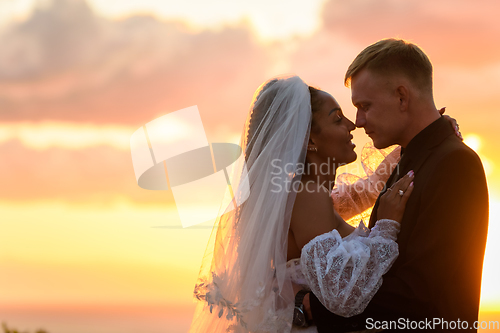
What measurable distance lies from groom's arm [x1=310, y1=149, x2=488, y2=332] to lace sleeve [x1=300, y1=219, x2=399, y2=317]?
109mm

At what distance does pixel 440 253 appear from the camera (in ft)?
11.1

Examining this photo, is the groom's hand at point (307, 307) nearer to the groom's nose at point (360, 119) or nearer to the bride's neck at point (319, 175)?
the bride's neck at point (319, 175)

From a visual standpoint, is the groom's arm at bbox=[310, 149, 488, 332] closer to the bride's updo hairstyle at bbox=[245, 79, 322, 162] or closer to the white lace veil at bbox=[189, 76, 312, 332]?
the white lace veil at bbox=[189, 76, 312, 332]

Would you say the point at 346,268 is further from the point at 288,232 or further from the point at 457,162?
the point at 457,162

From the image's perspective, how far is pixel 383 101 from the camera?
13.6 ft

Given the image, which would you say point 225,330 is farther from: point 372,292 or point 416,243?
point 416,243

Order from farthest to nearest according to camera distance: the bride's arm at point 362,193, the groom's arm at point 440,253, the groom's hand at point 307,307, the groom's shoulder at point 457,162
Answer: the bride's arm at point 362,193 < the groom's hand at point 307,307 < the groom's shoulder at point 457,162 < the groom's arm at point 440,253

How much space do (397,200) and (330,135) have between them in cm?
86

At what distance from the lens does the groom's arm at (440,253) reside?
3379 millimetres

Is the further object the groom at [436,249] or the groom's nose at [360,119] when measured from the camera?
the groom's nose at [360,119]

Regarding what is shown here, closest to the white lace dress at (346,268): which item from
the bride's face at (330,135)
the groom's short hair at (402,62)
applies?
the bride's face at (330,135)

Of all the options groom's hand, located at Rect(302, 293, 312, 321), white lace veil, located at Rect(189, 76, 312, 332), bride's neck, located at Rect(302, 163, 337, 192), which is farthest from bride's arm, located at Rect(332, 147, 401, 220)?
groom's hand, located at Rect(302, 293, 312, 321)

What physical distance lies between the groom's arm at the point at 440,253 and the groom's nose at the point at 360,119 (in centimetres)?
93

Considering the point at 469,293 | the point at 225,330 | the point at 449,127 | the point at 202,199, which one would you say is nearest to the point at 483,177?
the point at 449,127
